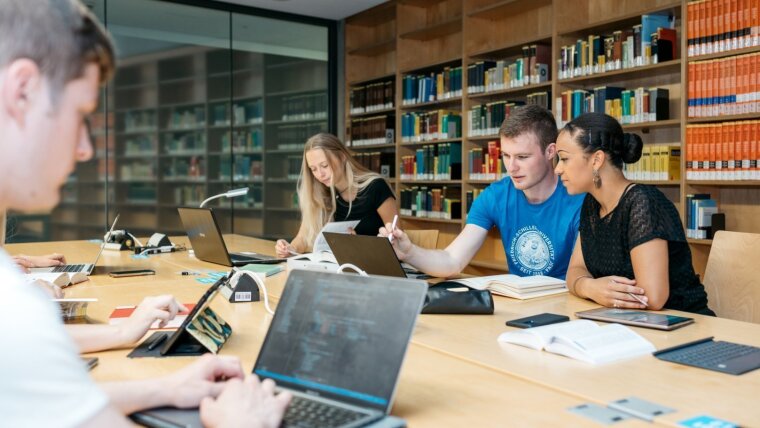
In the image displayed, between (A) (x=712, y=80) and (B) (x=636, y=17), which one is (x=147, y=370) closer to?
(A) (x=712, y=80)

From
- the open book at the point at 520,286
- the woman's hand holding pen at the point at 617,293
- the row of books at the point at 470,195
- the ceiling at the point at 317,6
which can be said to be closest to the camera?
the woman's hand holding pen at the point at 617,293

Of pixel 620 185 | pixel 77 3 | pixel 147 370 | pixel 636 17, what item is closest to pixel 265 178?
pixel 636 17

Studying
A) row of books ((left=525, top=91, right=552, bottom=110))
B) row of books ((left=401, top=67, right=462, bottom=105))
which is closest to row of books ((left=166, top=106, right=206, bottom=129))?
row of books ((left=401, top=67, right=462, bottom=105))

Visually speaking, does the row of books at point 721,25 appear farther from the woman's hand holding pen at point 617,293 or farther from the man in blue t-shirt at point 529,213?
the woman's hand holding pen at point 617,293

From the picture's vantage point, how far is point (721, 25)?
3.57 m

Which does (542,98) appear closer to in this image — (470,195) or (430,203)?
(470,195)

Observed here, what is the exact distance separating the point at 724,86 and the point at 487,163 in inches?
71.3

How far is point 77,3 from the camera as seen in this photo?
0.71 m

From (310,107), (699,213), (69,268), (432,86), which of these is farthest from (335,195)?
(310,107)

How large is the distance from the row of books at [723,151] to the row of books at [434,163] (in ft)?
6.41

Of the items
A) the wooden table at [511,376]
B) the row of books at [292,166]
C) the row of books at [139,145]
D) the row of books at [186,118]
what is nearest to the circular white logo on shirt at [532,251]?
the wooden table at [511,376]

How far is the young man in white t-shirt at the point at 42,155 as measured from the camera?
58 centimetres

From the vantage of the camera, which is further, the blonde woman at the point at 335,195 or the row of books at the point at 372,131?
the row of books at the point at 372,131

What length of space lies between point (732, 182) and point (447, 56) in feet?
9.14
